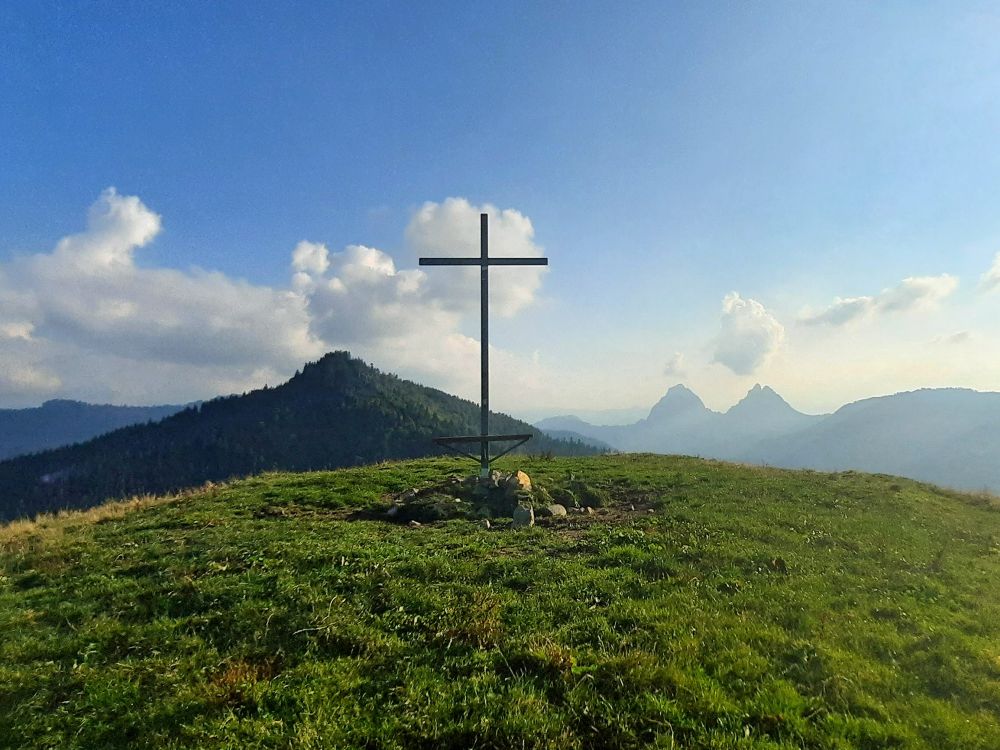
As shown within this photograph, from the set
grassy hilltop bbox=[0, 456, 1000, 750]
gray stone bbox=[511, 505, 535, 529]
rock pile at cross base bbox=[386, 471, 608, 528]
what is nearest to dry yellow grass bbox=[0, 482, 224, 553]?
grassy hilltop bbox=[0, 456, 1000, 750]

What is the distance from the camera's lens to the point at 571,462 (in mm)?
34500

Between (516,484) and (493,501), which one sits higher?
(516,484)

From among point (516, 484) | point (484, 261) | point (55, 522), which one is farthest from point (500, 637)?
point (55, 522)

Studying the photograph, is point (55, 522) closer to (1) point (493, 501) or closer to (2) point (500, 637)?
(1) point (493, 501)

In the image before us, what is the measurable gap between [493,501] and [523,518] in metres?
3.06

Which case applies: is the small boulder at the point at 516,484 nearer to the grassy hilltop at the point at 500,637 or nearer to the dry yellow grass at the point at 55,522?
the grassy hilltop at the point at 500,637

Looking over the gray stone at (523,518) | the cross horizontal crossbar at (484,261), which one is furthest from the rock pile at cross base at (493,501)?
the cross horizontal crossbar at (484,261)

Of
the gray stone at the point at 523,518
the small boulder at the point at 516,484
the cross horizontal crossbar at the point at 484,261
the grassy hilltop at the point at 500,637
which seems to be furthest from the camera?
the cross horizontal crossbar at the point at 484,261

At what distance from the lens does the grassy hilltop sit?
645cm

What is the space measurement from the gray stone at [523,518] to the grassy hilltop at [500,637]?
4.12ft

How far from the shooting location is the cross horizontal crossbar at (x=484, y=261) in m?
24.3

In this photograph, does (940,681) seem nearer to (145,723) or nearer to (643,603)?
(643,603)

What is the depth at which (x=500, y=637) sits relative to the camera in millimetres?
8562

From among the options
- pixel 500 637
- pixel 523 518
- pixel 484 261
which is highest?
pixel 484 261
